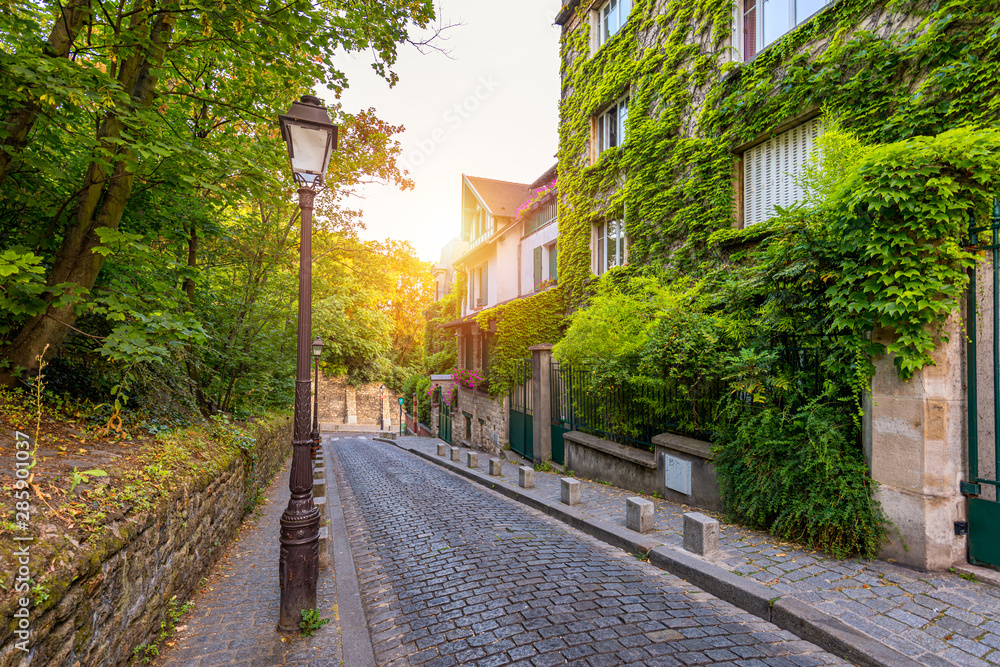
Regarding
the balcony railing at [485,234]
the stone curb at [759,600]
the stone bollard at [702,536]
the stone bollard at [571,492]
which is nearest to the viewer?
the stone curb at [759,600]

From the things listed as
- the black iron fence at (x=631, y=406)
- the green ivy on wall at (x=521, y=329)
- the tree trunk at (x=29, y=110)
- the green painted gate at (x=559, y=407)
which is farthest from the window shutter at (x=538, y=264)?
the tree trunk at (x=29, y=110)

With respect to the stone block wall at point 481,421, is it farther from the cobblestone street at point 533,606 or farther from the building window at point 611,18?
the building window at point 611,18

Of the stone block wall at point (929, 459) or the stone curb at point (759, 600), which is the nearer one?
the stone curb at point (759, 600)

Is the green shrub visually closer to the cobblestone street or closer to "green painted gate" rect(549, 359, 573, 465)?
the cobblestone street

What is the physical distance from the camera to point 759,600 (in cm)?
400

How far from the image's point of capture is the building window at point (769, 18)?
7.88 metres

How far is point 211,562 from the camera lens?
5160mm

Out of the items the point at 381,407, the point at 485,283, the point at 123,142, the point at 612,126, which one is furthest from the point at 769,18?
the point at 381,407

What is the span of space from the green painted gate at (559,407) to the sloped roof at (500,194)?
13.2m

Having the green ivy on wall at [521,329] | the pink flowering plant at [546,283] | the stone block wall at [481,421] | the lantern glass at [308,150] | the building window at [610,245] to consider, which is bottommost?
the stone block wall at [481,421]

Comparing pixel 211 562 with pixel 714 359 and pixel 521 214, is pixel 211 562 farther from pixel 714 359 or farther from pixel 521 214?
pixel 521 214

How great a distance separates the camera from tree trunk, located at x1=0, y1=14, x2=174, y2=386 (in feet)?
14.2

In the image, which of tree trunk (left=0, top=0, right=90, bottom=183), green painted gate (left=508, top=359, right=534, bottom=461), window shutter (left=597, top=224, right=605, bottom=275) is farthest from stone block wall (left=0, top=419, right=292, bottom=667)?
window shutter (left=597, top=224, right=605, bottom=275)

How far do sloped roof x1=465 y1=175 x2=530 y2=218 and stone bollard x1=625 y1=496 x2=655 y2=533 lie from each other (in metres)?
19.0
